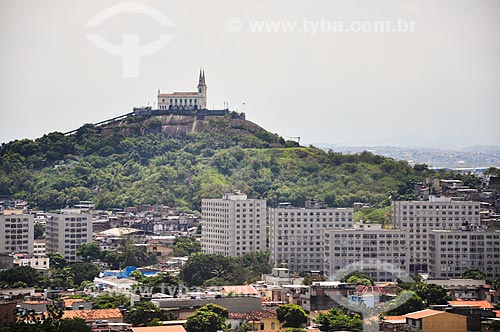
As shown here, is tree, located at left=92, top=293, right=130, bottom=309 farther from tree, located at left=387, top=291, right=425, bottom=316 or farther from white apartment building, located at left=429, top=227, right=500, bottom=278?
white apartment building, located at left=429, top=227, right=500, bottom=278

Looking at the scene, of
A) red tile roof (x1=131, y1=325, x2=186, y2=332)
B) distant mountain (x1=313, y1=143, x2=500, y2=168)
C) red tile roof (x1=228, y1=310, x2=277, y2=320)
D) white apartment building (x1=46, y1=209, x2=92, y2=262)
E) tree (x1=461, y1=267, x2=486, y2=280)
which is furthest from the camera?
distant mountain (x1=313, y1=143, x2=500, y2=168)

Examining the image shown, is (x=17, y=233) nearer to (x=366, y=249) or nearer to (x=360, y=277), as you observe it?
(x=366, y=249)

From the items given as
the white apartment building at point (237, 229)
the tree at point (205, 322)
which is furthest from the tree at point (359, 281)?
the white apartment building at point (237, 229)

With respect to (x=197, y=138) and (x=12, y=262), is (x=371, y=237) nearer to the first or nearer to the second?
(x=12, y=262)

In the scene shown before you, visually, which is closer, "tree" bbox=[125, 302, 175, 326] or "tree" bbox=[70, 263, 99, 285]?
"tree" bbox=[125, 302, 175, 326]

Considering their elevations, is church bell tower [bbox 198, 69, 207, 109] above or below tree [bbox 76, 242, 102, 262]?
above

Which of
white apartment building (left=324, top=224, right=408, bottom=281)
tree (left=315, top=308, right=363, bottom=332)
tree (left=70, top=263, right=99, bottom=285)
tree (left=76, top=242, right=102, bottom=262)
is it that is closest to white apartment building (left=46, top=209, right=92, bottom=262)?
tree (left=76, top=242, right=102, bottom=262)

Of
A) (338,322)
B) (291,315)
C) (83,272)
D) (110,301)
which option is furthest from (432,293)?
(83,272)
